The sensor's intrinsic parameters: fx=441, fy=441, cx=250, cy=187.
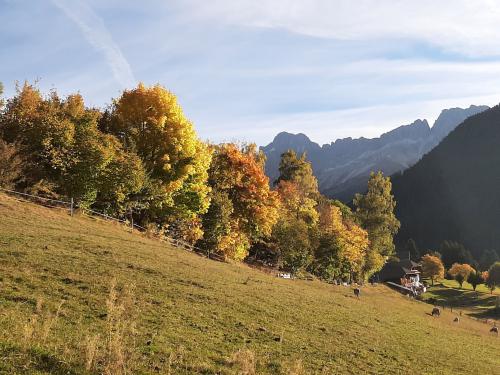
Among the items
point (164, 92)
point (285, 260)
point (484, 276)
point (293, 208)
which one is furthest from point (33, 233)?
point (484, 276)

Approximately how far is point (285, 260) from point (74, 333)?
6017cm

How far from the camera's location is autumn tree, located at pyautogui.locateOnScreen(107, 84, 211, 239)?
5284 centimetres

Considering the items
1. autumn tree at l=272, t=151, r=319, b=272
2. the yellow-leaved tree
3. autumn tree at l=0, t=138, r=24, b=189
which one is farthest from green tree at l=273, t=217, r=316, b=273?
autumn tree at l=0, t=138, r=24, b=189

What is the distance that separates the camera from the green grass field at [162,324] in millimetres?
13094

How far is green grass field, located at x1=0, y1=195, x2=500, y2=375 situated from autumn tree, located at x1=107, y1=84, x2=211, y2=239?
15771 mm

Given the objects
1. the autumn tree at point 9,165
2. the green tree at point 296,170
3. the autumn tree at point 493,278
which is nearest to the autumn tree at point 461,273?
the autumn tree at point 493,278

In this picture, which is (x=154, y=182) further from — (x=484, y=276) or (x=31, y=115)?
(x=484, y=276)

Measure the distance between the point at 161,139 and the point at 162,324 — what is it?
37.6 metres

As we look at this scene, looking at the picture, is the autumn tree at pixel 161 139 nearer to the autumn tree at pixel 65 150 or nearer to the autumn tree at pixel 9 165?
the autumn tree at pixel 65 150

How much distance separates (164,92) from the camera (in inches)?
2122

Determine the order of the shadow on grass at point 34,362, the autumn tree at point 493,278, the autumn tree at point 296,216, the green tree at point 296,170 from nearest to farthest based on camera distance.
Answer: the shadow on grass at point 34,362
the autumn tree at point 296,216
the green tree at point 296,170
the autumn tree at point 493,278

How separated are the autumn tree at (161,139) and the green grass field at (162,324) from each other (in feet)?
51.7

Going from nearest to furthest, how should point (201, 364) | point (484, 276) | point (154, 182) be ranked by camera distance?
point (201, 364)
point (154, 182)
point (484, 276)

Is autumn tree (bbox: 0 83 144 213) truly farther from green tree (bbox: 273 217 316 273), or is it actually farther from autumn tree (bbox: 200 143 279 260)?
green tree (bbox: 273 217 316 273)
